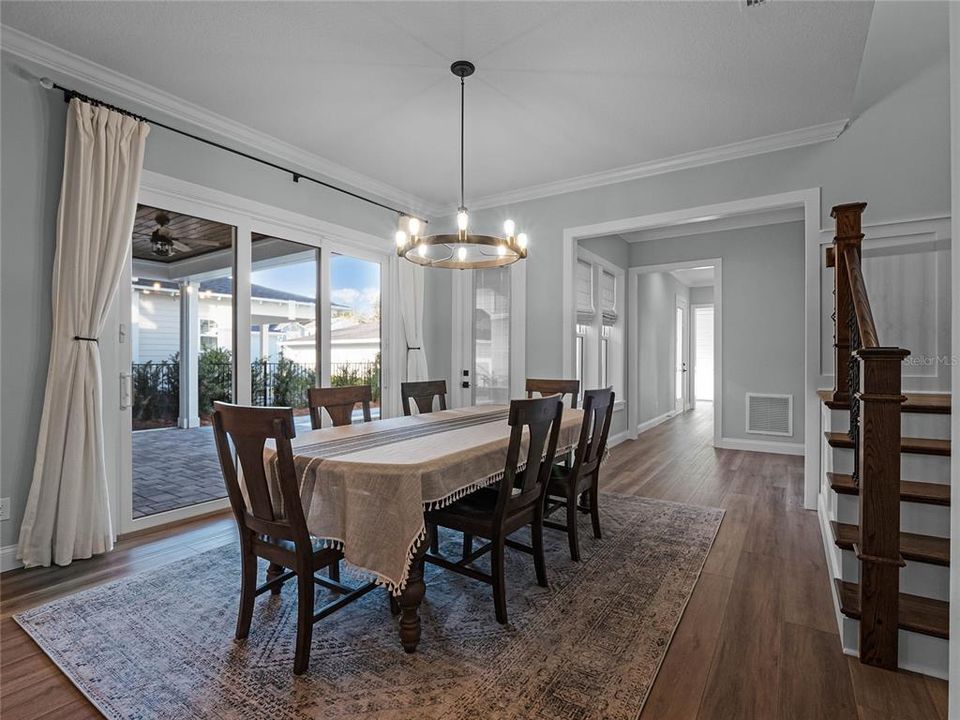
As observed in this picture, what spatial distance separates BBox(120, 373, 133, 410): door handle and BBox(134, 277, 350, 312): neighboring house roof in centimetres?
61

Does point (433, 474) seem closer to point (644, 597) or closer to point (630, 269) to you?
point (644, 597)

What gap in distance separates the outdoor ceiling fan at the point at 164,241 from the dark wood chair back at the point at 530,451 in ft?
8.90

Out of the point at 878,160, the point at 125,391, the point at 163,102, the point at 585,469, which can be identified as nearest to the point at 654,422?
the point at 878,160

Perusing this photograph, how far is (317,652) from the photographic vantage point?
192 cm

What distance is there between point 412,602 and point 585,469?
139 cm

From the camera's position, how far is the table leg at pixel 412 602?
6.21 ft

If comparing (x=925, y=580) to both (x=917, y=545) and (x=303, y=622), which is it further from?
(x=303, y=622)

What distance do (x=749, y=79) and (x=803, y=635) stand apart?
2990mm

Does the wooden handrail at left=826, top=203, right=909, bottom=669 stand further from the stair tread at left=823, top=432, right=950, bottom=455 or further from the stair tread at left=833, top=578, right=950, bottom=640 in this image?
the stair tread at left=823, top=432, right=950, bottom=455

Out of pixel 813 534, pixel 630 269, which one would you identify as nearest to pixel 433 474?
pixel 813 534

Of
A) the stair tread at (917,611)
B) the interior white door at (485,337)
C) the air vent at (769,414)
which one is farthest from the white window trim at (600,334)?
the stair tread at (917,611)

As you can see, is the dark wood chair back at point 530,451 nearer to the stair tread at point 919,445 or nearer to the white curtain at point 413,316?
the stair tread at point 919,445

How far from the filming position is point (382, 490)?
1.82 m

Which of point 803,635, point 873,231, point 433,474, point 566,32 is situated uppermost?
point 566,32
